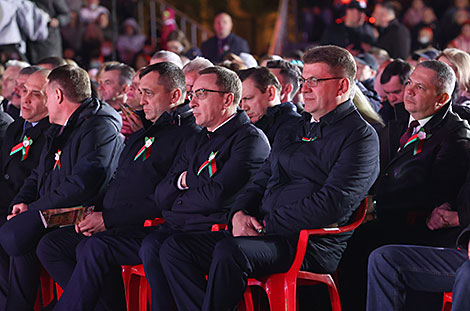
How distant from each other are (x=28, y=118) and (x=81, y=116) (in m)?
0.62

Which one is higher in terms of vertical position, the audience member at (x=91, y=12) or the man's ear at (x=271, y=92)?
the audience member at (x=91, y=12)

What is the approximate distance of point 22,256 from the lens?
4.43 meters

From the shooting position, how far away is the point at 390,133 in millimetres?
4211

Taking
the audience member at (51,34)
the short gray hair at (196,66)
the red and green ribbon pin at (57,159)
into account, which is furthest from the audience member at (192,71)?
the audience member at (51,34)

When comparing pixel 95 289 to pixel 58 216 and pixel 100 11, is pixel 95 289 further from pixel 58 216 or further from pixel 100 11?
pixel 100 11

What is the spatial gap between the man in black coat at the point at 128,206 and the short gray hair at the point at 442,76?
1.47 metres

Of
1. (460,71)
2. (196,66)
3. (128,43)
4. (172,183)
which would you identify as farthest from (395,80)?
(128,43)

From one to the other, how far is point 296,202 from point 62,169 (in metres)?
1.81

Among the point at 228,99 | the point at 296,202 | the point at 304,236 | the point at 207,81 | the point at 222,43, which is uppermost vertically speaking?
the point at 207,81

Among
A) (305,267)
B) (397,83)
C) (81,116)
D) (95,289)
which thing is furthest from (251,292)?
(397,83)

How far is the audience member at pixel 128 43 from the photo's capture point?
11.2 m

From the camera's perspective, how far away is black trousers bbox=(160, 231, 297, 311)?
329cm

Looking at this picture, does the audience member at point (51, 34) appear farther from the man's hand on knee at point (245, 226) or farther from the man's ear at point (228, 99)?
the man's hand on knee at point (245, 226)

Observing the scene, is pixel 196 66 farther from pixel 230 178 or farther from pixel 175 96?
pixel 230 178
